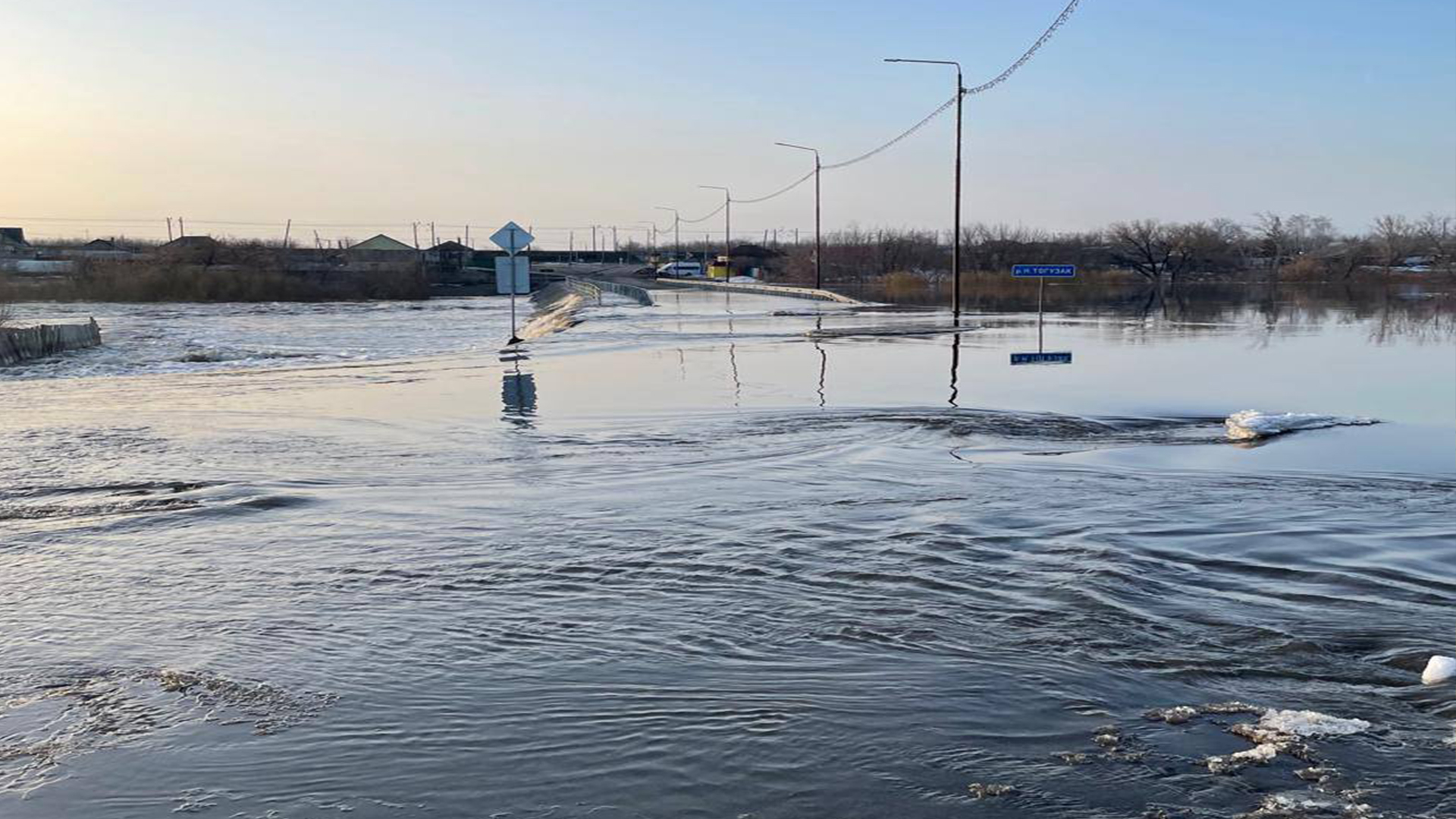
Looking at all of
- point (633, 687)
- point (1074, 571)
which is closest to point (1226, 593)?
point (1074, 571)

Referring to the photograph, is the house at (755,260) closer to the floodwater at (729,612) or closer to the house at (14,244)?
the house at (14,244)

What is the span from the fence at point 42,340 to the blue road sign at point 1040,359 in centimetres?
2583

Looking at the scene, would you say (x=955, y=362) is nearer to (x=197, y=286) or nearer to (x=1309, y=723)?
(x=1309, y=723)

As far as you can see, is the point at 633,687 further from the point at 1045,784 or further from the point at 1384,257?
the point at 1384,257

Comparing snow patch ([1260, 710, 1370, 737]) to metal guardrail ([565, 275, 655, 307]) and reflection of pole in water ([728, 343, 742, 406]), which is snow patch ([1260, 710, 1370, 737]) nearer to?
reflection of pole in water ([728, 343, 742, 406])

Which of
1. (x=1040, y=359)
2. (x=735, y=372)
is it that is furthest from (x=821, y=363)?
(x=1040, y=359)

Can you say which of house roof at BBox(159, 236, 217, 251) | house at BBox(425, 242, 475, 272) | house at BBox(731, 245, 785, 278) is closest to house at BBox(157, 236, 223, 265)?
house roof at BBox(159, 236, 217, 251)

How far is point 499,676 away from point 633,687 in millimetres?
700

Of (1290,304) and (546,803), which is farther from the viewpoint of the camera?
(1290,304)

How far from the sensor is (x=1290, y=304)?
5159 centimetres

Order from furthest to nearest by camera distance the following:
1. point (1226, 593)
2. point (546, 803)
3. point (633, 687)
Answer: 1. point (1226, 593)
2. point (633, 687)
3. point (546, 803)

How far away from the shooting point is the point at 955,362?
2353 cm

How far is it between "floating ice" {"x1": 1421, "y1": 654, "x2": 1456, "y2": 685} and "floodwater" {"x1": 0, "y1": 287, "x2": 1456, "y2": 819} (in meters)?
0.06

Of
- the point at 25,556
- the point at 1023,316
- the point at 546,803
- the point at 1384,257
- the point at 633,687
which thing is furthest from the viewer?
the point at 1384,257
